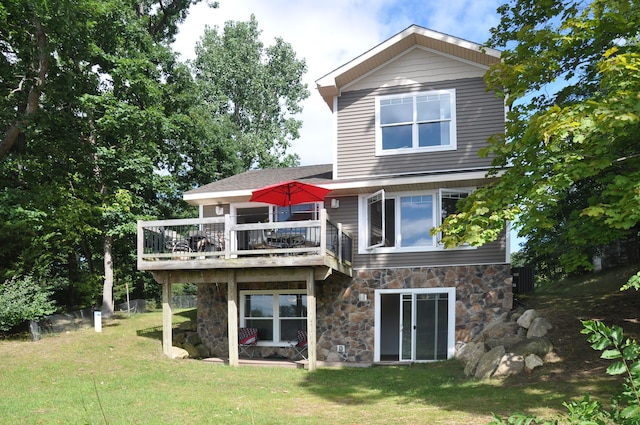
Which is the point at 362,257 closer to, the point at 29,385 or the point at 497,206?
the point at 497,206

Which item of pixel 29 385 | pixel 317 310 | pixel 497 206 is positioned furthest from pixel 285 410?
pixel 317 310

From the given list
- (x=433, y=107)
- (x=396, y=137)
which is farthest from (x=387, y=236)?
(x=433, y=107)

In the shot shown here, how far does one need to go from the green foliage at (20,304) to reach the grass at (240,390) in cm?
71

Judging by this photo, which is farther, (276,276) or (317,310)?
(317,310)

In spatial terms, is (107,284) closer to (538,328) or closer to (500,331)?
(500,331)

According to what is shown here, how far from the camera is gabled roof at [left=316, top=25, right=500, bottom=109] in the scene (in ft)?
45.4

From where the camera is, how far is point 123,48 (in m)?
19.5

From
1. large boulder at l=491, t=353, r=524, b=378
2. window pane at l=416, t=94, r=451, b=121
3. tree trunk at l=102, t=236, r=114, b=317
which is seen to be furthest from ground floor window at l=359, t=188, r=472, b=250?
tree trunk at l=102, t=236, r=114, b=317

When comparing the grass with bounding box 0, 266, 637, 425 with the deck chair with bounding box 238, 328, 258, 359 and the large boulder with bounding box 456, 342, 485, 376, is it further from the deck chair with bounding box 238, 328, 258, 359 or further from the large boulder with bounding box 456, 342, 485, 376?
the deck chair with bounding box 238, 328, 258, 359

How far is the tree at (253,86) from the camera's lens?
30656 mm

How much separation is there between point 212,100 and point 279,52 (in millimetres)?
5106

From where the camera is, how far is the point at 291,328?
15398 millimetres

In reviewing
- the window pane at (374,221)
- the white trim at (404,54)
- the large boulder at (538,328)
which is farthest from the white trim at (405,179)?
the large boulder at (538,328)

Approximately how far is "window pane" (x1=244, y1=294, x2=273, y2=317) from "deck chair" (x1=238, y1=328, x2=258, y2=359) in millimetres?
560
